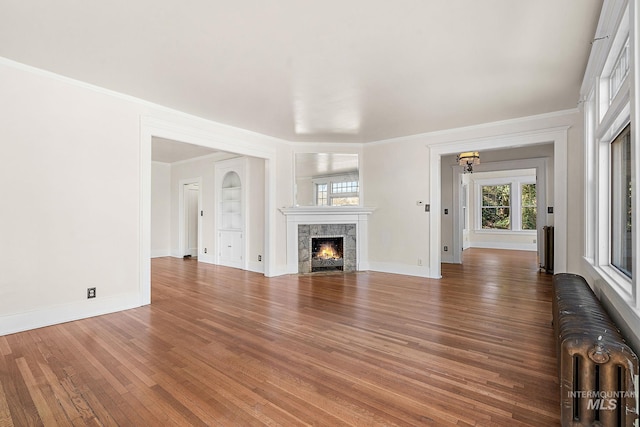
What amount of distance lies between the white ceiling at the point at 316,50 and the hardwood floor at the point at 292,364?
2535 millimetres

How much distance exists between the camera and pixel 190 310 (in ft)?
11.9

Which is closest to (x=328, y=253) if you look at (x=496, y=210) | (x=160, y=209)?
(x=160, y=209)

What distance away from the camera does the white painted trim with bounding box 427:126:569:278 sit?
4.29m

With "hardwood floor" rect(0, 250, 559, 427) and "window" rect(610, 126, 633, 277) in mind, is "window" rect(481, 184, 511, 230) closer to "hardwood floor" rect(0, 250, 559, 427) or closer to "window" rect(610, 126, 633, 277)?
"hardwood floor" rect(0, 250, 559, 427)

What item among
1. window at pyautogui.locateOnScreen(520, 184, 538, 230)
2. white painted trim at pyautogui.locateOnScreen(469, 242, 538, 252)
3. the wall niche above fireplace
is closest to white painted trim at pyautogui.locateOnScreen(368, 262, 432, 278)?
the wall niche above fireplace

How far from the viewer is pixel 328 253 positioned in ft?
20.4

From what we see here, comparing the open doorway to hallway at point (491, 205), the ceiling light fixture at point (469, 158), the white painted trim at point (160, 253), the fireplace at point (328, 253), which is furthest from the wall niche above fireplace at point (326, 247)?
the white painted trim at point (160, 253)

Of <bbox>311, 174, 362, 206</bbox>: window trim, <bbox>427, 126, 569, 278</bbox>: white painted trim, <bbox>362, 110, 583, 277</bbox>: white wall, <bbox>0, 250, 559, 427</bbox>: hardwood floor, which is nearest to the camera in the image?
<bbox>0, 250, 559, 427</bbox>: hardwood floor

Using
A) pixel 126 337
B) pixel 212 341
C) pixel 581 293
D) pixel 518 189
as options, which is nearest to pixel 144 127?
pixel 126 337

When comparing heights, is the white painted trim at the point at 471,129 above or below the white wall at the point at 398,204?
above

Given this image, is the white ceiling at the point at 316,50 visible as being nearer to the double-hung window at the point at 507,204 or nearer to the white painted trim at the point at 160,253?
the white painted trim at the point at 160,253

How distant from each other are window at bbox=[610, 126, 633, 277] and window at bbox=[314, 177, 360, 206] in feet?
13.2

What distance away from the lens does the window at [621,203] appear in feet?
7.43

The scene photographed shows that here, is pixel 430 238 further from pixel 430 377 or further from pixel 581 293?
pixel 430 377
